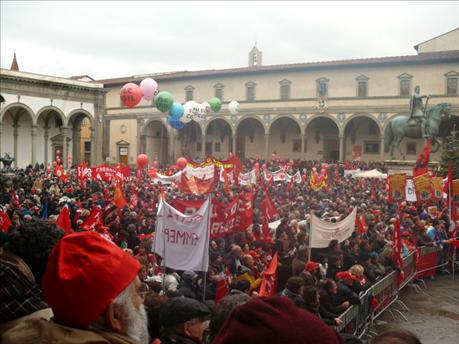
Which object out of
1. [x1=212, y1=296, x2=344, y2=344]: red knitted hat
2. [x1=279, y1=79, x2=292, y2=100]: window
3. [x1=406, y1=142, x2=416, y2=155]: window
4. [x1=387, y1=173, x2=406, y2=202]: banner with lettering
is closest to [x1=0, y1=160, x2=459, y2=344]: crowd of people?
[x1=212, y1=296, x2=344, y2=344]: red knitted hat

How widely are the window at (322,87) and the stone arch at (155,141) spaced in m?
16.2

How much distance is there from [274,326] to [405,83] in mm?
40932

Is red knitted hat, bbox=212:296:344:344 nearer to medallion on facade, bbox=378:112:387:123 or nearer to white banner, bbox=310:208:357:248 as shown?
white banner, bbox=310:208:357:248

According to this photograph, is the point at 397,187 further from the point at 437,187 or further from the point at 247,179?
the point at 247,179

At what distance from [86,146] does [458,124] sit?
38.1m

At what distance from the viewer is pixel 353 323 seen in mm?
6945

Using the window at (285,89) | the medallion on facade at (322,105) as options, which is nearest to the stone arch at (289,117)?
the window at (285,89)

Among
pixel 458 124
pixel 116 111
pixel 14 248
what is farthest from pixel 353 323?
pixel 116 111

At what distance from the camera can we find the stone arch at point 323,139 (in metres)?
44.8

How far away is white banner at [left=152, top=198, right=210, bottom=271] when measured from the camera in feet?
23.4

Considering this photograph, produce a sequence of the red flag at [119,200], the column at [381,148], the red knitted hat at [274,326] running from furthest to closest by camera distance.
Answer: the column at [381,148] → the red flag at [119,200] → the red knitted hat at [274,326]

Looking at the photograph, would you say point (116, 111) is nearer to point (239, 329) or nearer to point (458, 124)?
point (458, 124)

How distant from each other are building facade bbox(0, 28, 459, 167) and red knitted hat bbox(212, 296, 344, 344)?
1555 inches

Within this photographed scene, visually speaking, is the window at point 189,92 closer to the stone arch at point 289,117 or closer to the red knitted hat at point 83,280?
the stone arch at point 289,117
